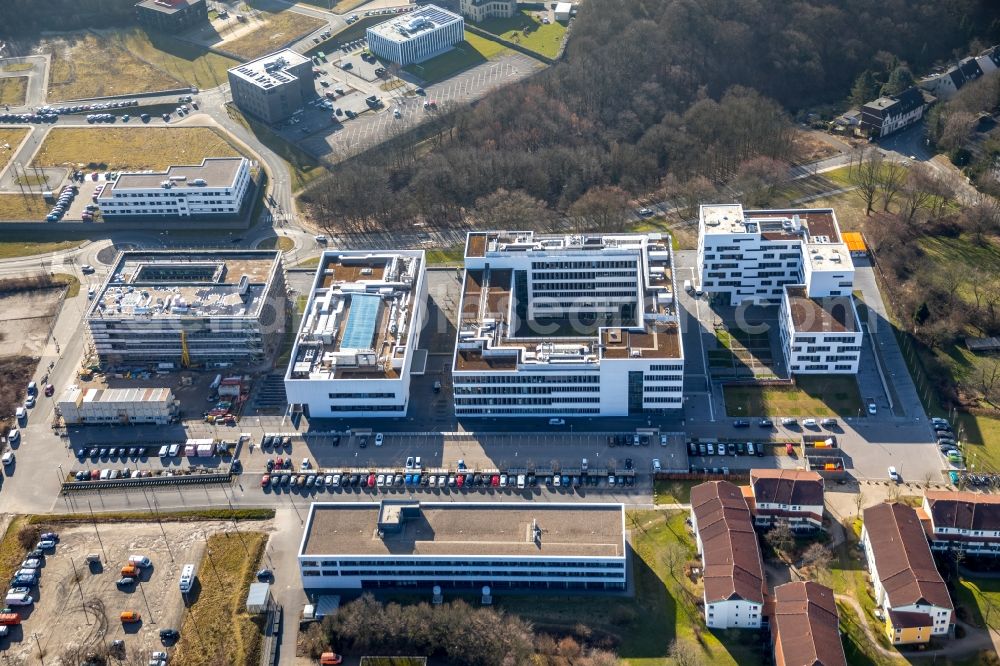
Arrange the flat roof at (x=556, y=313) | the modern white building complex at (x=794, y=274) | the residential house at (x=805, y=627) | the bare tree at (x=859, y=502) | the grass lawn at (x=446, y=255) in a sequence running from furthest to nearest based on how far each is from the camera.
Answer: the grass lawn at (x=446, y=255) → the modern white building complex at (x=794, y=274) → the flat roof at (x=556, y=313) → the bare tree at (x=859, y=502) → the residential house at (x=805, y=627)

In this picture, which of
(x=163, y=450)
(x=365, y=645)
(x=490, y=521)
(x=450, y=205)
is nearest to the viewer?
(x=365, y=645)

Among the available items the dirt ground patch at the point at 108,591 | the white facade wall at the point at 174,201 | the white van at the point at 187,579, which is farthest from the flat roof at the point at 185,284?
the white van at the point at 187,579

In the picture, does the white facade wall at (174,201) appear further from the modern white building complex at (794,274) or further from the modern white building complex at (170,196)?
the modern white building complex at (794,274)

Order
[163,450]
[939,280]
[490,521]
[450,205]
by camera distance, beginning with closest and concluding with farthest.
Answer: [490,521]
[163,450]
[939,280]
[450,205]

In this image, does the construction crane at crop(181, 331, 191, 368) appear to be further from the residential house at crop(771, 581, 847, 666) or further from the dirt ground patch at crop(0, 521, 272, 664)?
the residential house at crop(771, 581, 847, 666)

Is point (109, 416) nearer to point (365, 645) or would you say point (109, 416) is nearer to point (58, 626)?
point (58, 626)

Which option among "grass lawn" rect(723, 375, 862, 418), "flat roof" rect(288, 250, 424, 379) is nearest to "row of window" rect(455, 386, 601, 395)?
"flat roof" rect(288, 250, 424, 379)

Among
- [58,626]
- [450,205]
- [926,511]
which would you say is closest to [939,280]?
[926,511]
